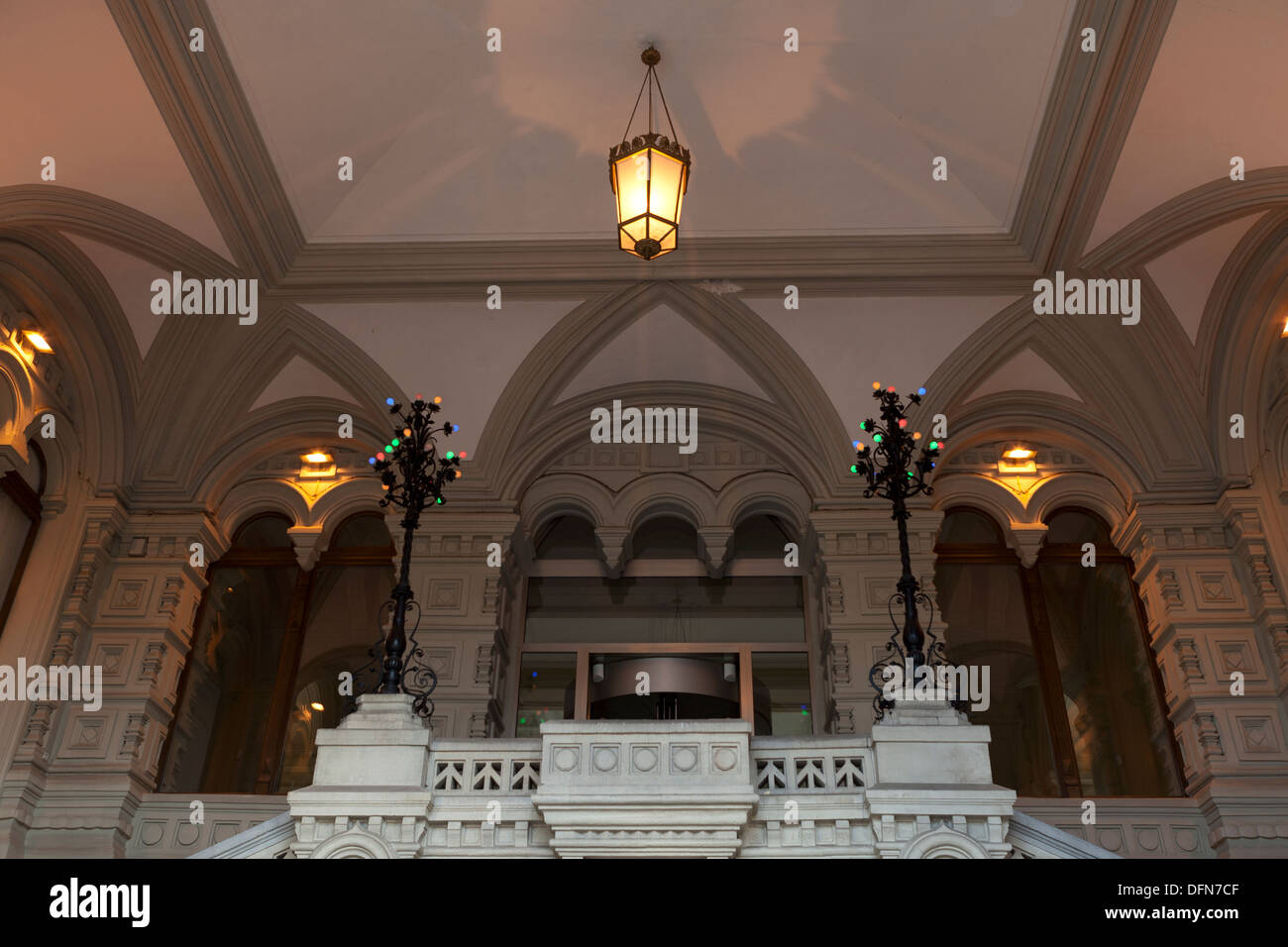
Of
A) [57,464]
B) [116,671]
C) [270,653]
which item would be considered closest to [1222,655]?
[270,653]

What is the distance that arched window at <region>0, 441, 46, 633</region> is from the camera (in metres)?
8.84

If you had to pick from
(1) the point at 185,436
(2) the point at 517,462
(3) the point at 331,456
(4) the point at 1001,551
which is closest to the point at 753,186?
(2) the point at 517,462

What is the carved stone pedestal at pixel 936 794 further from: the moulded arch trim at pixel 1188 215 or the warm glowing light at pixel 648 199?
the moulded arch trim at pixel 1188 215

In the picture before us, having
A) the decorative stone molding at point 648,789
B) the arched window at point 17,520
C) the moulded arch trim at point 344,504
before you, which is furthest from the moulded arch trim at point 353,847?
the moulded arch trim at point 344,504

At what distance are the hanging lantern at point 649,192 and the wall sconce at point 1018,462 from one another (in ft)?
17.7

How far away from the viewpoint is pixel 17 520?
9.08m

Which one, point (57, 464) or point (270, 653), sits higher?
point (57, 464)

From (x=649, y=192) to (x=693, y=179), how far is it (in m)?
2.92

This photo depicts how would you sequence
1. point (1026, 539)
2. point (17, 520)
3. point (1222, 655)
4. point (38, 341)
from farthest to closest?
point (1026, 539) → point (17, 520) → point (38, 341) → point (1222, 655)

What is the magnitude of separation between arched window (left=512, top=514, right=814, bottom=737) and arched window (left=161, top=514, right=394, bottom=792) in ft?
5.25

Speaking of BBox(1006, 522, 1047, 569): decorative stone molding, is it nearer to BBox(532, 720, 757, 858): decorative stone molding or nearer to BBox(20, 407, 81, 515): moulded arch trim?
BBox(532, 720, 757, 858): decorative stone molding

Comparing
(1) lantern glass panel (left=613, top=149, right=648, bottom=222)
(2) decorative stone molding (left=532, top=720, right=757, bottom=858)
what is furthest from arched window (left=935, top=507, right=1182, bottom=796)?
(1) lantern glass panel (left=613, top=149, right=648, bottom=222)

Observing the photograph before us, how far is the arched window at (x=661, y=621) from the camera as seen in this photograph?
9852 millimetres

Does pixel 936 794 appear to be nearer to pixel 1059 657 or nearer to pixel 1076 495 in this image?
pixel 1059 657
